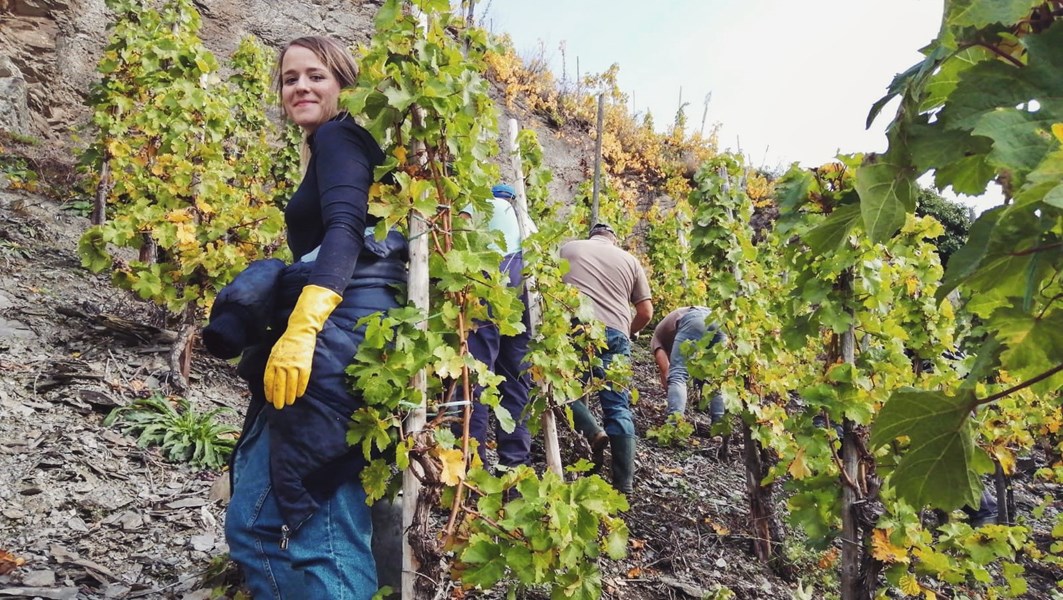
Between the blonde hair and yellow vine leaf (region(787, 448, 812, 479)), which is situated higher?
the blonde hair

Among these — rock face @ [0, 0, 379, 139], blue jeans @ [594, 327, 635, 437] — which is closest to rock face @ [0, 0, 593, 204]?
rock face @ [0, 0, 379, 139]

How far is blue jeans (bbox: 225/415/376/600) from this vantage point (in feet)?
4.86

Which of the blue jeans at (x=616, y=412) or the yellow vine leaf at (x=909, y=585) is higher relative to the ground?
the blue jeans at (x=616, y=412)

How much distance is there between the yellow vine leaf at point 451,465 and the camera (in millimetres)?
1611

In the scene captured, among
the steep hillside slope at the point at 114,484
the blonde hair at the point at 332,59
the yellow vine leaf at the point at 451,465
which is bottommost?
the steep hillside slope at the point at 114,484

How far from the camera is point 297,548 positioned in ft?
4.89

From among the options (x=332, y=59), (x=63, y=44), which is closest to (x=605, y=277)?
(x=332, y=59)

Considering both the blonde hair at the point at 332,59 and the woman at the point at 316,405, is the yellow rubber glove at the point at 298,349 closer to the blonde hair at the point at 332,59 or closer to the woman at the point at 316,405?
the woman at the point at 316,405

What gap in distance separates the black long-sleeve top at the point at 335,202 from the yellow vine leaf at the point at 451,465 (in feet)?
1.73

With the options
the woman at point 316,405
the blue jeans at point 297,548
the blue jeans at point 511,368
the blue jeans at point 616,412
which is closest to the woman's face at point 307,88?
the woman at point 316,405

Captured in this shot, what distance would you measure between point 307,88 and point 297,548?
53.1 inches

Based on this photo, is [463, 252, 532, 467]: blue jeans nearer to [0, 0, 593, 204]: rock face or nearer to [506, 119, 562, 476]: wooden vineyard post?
[506, 119, 562, 476]: wooden vineyard post

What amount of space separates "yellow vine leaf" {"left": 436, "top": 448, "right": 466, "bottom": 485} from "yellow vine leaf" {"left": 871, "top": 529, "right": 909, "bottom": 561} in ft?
5.85

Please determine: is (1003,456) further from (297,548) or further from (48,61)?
(48,61)
